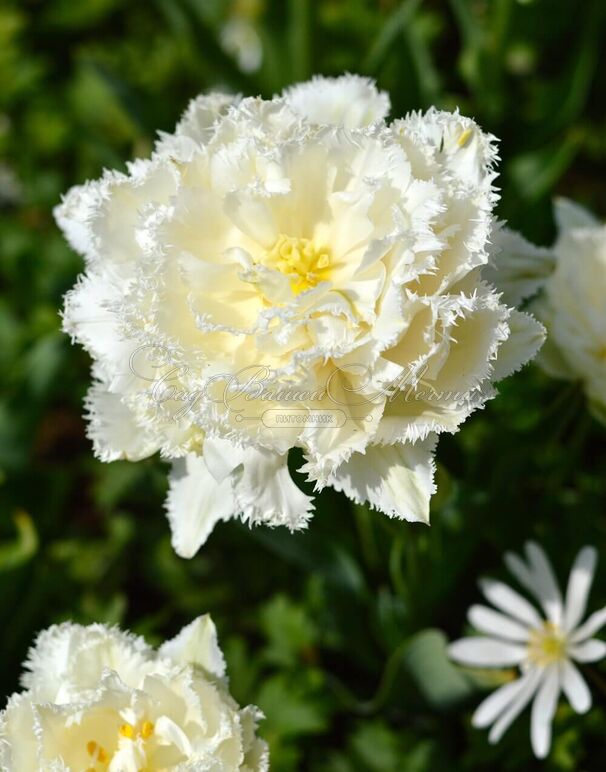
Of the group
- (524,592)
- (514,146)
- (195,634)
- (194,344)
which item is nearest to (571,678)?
(524,592)

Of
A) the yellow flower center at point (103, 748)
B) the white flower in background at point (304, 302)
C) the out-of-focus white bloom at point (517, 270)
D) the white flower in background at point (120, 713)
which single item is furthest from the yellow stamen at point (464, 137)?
the yellow flower center at point (103, 748)

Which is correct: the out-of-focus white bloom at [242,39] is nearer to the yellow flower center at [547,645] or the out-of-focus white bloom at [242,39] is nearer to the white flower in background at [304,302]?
the white flower in background at [304,302]


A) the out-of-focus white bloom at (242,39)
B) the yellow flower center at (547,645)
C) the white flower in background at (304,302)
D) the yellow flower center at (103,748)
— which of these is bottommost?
the yellow flower center at (547,645)

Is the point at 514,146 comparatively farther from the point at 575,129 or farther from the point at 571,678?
the point at 571,678

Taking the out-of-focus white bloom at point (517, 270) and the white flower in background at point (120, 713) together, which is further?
the out-of-focus white bloom at point (517, 270)

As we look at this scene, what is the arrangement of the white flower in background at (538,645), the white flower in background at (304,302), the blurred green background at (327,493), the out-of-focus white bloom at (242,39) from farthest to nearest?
the out-of-focus white bloom at (242,39), the blurred green background at (327,493), the white flower in background at (538,645), the white flower in background at (304,302)

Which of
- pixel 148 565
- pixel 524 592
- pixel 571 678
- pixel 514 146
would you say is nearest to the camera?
pixel 571 678
